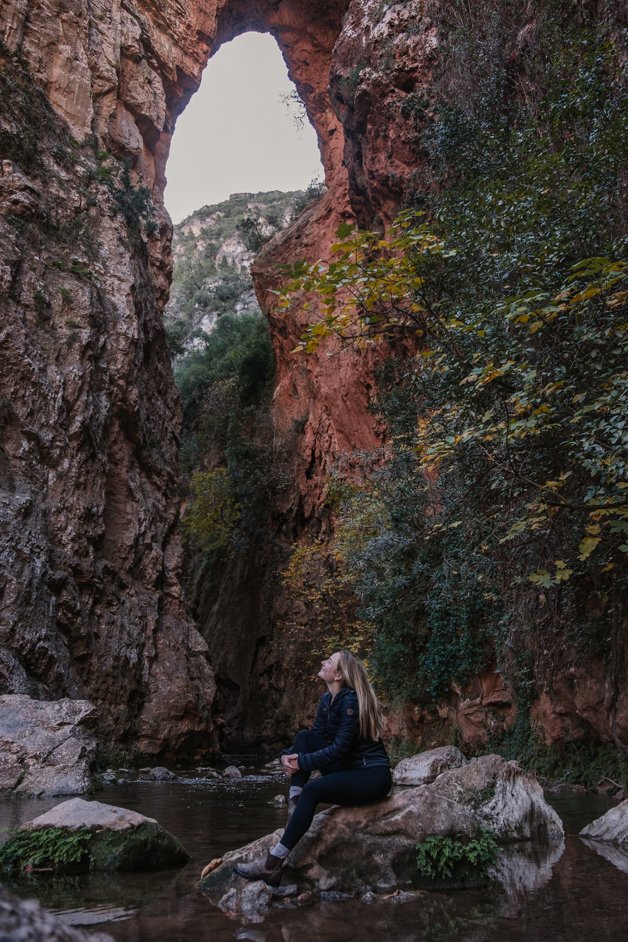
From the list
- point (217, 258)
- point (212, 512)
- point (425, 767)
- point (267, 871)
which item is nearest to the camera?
point (267, 871)

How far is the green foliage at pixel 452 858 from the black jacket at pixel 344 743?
0.57 m

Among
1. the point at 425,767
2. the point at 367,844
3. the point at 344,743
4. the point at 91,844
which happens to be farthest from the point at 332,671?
the point at 425,767

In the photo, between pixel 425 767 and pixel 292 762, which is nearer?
pixel 292 762

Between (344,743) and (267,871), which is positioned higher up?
(344,743)

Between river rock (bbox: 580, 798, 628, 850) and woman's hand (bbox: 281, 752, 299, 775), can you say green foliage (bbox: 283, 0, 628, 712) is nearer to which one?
river rock (bbox: 580, 798, 628, 850)

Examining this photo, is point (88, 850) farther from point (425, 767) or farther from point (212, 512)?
point (212, 512)

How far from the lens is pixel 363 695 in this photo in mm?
4605

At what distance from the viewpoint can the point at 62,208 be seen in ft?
66.9

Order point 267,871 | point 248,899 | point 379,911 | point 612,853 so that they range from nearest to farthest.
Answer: point 379,911
point 248,899
point 267,871
point 612,853

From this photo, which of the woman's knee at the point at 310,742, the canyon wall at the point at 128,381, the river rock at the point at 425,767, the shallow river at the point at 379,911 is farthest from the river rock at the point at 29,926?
the canyon wall at the point at 128,381

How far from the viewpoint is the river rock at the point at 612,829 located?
5.58 m

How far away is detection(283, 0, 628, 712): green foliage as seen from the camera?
5742 mm

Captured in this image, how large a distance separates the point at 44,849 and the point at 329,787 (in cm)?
201

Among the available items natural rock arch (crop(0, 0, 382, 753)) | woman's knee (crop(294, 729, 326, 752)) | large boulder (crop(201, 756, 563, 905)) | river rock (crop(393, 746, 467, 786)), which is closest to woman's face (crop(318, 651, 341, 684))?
woman's knee (crop(294, 729, 326, 752))
